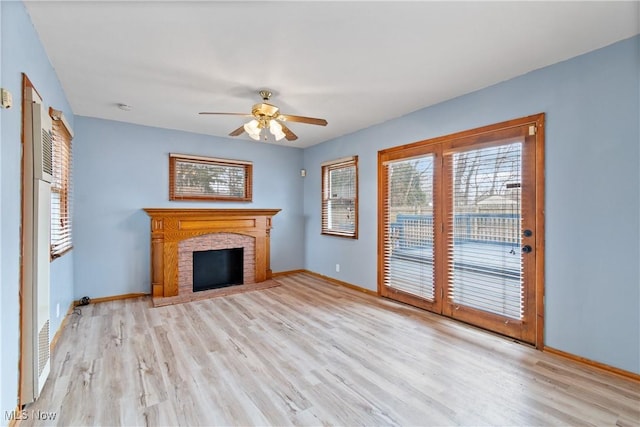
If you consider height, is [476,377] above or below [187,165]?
below

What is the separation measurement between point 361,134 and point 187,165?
283 cm

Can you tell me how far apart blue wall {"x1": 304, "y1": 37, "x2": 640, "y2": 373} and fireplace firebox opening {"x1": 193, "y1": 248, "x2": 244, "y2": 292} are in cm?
419

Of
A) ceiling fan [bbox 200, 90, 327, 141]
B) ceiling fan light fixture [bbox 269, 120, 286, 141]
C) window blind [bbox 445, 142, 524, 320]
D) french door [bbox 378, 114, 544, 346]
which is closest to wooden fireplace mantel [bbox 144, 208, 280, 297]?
ceiling fan [bbox 200, 90, 327, 141]

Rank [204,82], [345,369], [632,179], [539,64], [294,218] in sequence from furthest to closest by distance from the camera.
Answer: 1. [294,218]
2. [204,82]
3. [539,64]
4. [345,369]
5. [632,179]

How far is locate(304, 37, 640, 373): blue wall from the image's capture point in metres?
2.21

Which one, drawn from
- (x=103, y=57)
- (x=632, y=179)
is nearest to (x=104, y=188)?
(x=103, y=57)

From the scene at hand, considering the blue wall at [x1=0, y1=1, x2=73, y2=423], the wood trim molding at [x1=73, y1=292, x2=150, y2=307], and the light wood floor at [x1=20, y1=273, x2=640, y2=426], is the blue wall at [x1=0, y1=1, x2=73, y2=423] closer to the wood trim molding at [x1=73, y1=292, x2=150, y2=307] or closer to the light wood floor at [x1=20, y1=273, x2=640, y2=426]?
the light wood floor at [x1=20, y1=273, x2=640, y2=426]

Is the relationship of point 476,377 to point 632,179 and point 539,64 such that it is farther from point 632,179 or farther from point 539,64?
point 539,64

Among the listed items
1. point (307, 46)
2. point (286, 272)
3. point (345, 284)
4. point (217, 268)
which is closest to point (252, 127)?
point (307, 46)

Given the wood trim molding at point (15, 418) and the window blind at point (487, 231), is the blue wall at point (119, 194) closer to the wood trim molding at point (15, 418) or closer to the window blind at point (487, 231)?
the wood trim molding at point (15, 418)

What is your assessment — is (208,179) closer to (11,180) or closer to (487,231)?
(11,180)

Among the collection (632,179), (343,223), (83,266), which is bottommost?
(83,266)

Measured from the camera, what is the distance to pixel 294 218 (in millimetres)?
5973

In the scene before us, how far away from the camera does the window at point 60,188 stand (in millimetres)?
2850
